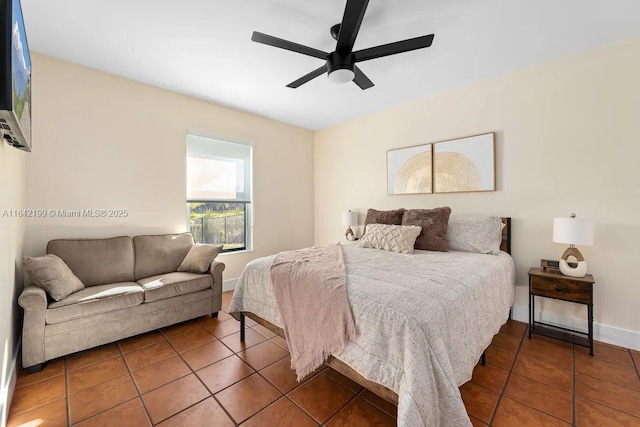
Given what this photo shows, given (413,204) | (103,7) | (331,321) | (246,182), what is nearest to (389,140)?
(413,204)

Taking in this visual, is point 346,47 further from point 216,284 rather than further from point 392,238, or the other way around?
point 216,284

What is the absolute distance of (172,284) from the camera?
101 inches

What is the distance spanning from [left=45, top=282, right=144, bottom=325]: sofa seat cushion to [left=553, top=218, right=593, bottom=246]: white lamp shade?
3.76 meters

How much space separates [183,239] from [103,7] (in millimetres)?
2233

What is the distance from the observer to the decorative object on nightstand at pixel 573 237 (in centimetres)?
219

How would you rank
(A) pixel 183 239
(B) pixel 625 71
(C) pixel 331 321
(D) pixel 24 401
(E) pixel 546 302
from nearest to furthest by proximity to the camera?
(C) pixel 331 321 → (D) pixel 24 401 → (B) pixel 625 71 → (E) pixel 546 302 → (A) pixel 183 239

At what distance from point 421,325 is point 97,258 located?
2997mm

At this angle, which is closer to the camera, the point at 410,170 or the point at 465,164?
the point at 465,164

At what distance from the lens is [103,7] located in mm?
1947

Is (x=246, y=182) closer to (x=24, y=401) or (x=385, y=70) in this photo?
(x=385, y=70)

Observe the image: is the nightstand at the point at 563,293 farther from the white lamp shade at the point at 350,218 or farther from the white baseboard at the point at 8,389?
the white baseboard at the point at 8,389

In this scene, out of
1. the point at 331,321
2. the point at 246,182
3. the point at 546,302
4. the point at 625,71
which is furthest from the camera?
the point at 246,182

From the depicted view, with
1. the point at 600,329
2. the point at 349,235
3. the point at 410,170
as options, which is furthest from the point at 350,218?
the point at 600,329

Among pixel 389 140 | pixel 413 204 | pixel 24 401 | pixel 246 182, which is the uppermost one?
pixel 389 140
